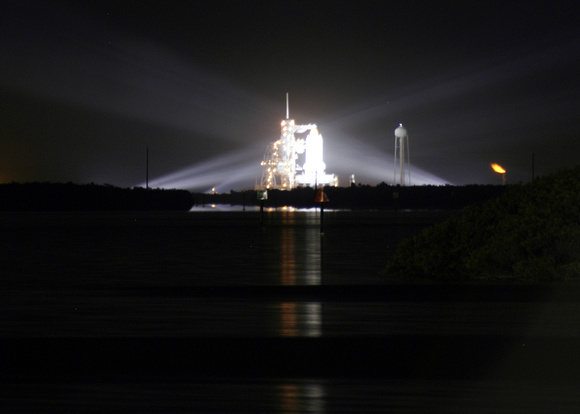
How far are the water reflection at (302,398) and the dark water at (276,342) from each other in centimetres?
2

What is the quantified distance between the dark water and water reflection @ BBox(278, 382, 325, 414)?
2 cm

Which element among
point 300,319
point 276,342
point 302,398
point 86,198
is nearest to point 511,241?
point 300,319

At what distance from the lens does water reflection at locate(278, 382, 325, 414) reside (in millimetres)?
6875

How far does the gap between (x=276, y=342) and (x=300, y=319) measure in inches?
75.7

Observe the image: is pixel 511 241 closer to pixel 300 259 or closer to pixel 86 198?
pixel 300 259

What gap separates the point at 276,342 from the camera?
32.7ft

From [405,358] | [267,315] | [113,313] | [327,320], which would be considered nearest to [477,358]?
[405,358]

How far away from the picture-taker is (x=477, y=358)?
29.3ft

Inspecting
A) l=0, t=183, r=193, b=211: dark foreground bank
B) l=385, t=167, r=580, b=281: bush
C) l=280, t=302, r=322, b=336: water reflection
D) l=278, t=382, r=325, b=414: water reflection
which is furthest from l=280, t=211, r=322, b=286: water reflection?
l=0, t=183, r=193, b=211: dark foreground bank

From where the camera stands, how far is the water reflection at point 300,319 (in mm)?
10789

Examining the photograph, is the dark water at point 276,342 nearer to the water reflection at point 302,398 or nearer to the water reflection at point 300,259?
the water reflection at point 302,398

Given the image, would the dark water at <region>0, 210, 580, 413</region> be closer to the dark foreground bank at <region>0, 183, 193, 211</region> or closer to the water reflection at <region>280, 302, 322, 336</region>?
the water reflection at <region>280, 302, 322, 336</region>

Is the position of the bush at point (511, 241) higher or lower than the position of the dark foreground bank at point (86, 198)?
lower

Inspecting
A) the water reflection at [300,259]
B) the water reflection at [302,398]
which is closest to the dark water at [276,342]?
the water reflection at [302,398]
